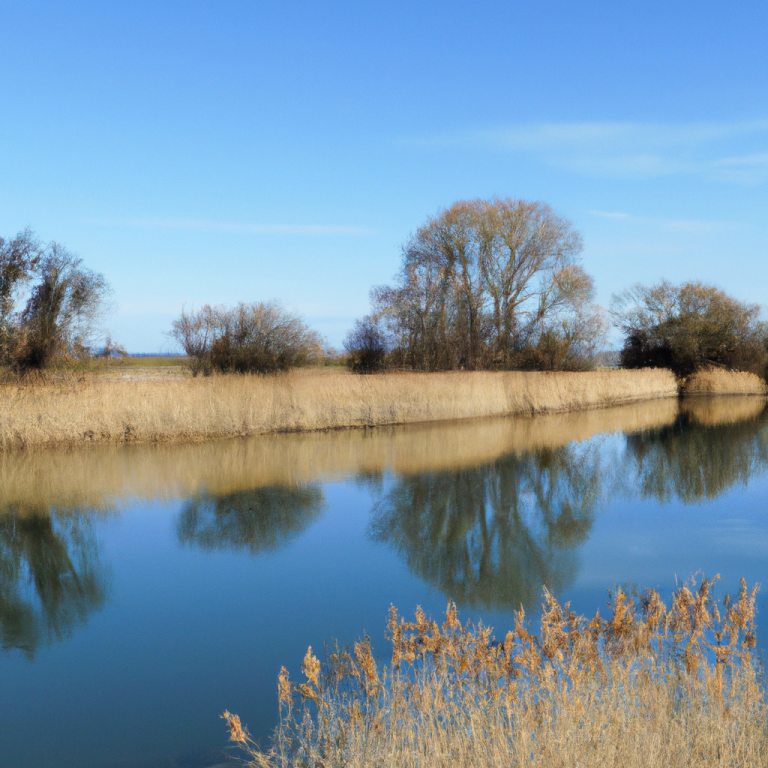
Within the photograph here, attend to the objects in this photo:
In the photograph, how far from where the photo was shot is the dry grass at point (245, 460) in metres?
10.0

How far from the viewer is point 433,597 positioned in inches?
224

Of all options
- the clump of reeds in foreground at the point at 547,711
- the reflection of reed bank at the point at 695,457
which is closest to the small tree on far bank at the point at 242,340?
the reflection of reed bank at the point at 695,457

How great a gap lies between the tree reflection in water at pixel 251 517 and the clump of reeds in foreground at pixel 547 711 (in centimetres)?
368

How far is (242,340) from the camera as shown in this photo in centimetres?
2158

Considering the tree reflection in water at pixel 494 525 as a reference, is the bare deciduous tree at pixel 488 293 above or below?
above

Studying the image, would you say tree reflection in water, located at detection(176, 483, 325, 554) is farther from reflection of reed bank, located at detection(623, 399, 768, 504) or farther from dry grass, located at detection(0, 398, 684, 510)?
reflection of reed bank, located at detection(623, 399, 768, 504)

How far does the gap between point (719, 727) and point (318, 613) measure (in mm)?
3114

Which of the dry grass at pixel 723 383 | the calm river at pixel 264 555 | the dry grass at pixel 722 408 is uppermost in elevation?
the dry grass at pixel 723 383

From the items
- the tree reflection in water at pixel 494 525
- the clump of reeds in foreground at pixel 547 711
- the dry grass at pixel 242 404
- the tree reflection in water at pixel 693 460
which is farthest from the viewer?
the dry grass at pixel 242 404

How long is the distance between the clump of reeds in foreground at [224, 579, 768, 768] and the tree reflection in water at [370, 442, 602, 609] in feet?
5.66

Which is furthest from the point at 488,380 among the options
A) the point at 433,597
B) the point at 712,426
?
the point at 433,597

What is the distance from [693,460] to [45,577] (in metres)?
11.2

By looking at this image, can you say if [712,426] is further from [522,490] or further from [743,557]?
[743,557]

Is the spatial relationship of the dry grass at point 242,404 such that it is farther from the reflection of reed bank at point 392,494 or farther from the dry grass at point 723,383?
the dry grass at point 723,383
